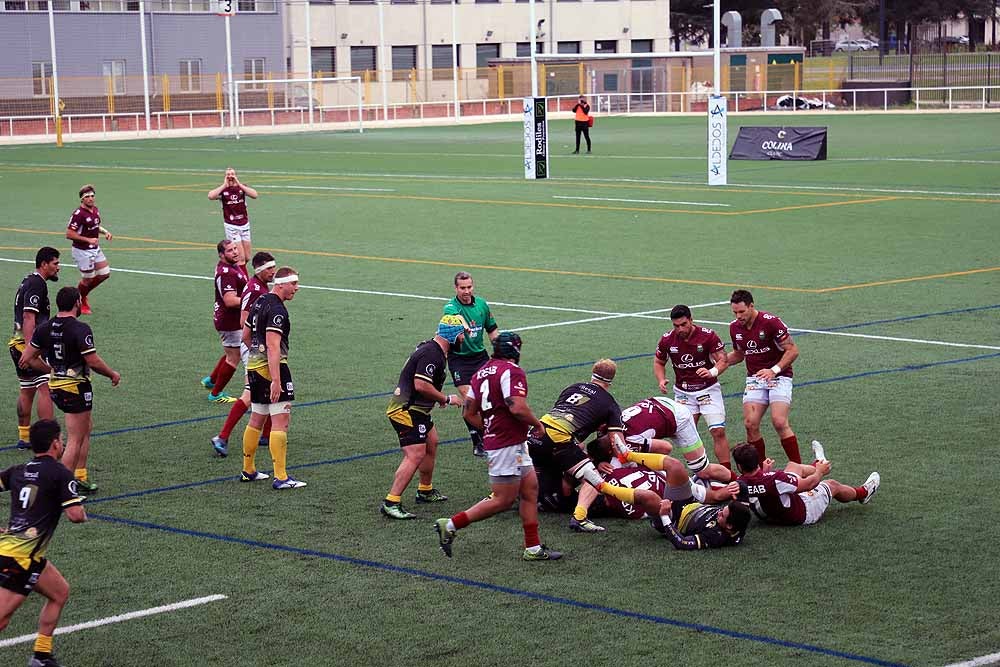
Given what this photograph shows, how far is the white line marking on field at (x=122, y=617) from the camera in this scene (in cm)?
928

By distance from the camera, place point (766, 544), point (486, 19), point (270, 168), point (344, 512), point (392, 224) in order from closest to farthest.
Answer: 1. point (766, 544)
2. point (344, 512)
3. point (392, 224)
4. point (270, 168)
5. point (486, 19)

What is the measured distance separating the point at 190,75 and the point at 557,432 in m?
77.5

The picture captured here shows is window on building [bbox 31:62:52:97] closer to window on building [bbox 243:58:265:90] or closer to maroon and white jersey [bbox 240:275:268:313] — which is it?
Answer: window on building [bbox 243:58:265:90]

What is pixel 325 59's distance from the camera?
307ft

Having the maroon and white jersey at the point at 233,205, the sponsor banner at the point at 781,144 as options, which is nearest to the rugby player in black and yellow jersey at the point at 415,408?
the maroon and white jersey at the point at 233,205

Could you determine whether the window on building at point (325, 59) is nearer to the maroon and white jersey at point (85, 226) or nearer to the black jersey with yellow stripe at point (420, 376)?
the maroon and white jersey at point (85, 226)

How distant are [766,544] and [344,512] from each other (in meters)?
3.46

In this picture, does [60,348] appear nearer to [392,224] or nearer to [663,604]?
[663,604]

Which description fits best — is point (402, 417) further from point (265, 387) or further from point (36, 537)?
point (36, 537)

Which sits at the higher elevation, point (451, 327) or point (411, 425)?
point (451, 327)

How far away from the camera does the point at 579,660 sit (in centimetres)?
868

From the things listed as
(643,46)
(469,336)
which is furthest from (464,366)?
(643,46)

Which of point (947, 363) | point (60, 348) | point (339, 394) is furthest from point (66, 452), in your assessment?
point (947, 363)

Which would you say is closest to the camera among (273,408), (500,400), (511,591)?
(511,591)
